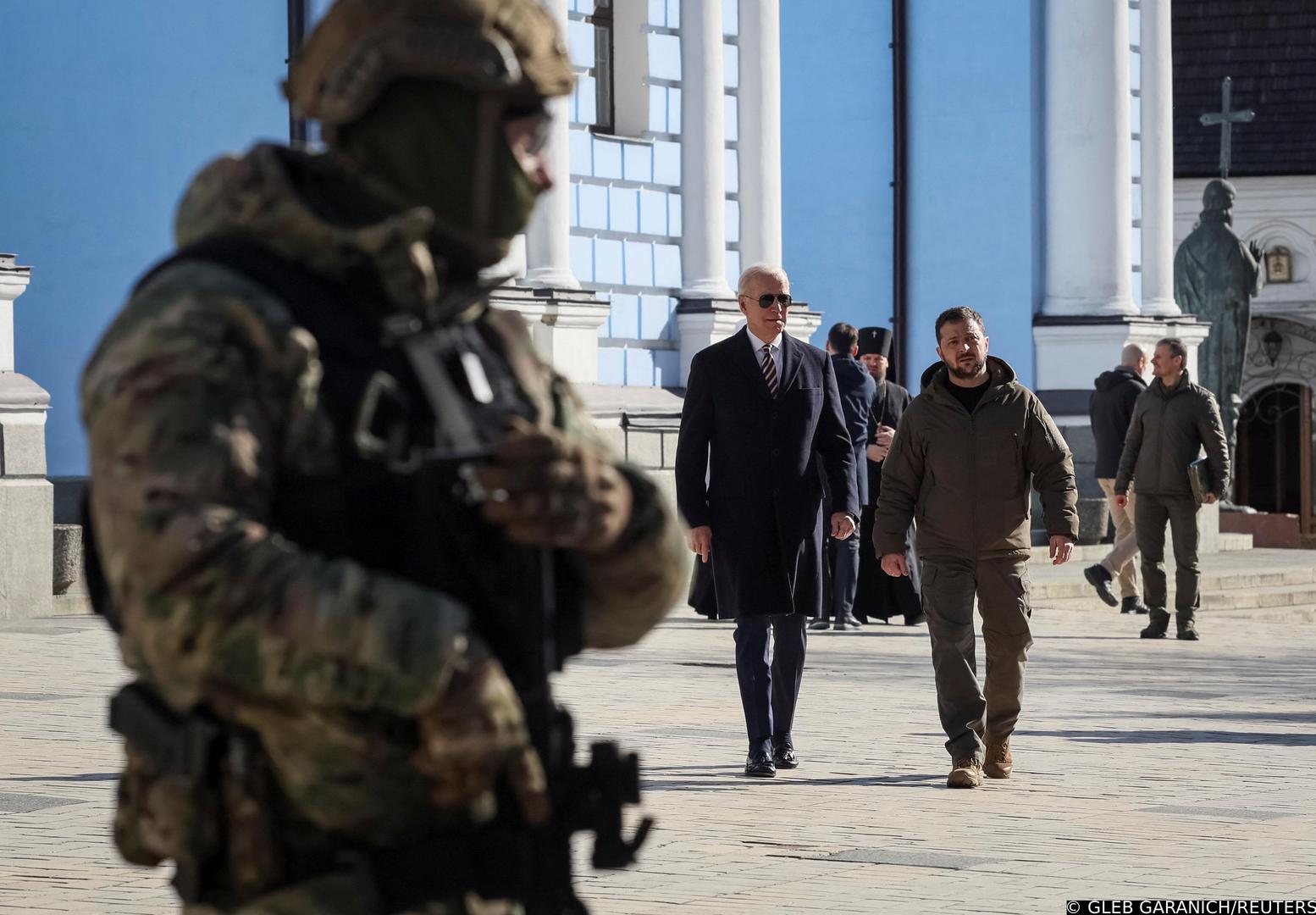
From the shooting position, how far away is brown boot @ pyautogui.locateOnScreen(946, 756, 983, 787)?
8.66m

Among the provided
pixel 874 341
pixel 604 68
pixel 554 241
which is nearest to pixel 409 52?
pixel 874 341

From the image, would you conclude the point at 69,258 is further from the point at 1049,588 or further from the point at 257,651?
the point at 257,651

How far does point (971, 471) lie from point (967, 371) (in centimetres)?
37

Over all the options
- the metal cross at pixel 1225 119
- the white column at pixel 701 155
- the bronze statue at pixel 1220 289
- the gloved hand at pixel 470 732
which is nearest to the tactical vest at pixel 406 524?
the gloved hand at pixel 470 732

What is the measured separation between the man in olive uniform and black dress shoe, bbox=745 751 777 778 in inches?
226

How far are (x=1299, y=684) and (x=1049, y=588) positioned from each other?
6.16 m

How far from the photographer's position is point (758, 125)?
68.2 feet

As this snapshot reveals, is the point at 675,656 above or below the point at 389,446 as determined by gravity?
below

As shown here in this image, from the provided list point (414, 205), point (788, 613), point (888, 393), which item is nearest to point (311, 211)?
point (414, 205)

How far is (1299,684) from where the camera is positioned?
1318 centimetres

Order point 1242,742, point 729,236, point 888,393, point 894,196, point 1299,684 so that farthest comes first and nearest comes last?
point 894,196
point 729,236
point 888,393
point 1299,684
point 1242,742

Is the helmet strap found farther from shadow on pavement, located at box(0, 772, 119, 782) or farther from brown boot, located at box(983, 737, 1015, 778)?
brown boot, located at box(983, 737, 1015, 778)

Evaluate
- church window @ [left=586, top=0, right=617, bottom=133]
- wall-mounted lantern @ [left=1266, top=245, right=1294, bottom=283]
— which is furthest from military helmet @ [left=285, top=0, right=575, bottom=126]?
wall-mounted lantern @ [left=1266, top=245, right=1294, bottom=283]

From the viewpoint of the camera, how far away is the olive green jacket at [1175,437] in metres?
15.7
